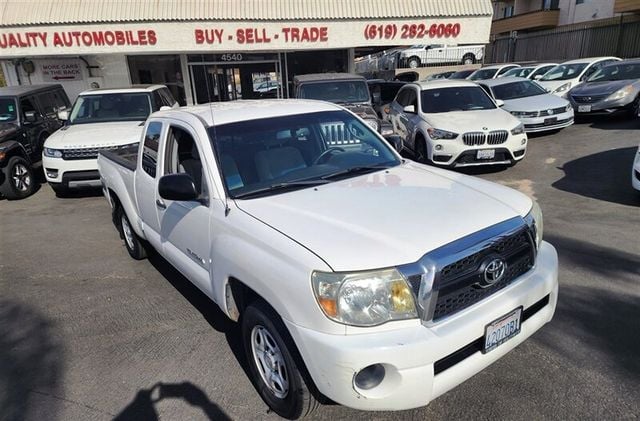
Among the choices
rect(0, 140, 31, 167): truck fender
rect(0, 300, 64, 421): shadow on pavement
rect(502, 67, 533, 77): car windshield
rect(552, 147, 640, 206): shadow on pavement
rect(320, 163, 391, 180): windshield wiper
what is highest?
rect(502, 67, 533, 77): car windshield

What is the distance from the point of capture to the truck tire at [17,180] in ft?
28.4

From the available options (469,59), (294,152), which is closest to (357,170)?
(294,152)

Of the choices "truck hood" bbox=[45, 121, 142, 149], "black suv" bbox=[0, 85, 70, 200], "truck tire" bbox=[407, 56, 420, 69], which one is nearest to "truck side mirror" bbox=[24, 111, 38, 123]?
"black suv" bbox=[0, 85, 70, 200]

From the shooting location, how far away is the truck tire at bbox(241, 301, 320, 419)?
244 cm

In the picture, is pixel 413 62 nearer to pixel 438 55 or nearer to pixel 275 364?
pixel 438 55

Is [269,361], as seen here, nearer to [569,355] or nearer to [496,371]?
[496,371]

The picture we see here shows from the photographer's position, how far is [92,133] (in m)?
8.32

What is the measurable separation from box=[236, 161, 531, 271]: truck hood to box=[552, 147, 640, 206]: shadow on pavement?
4.74 metres

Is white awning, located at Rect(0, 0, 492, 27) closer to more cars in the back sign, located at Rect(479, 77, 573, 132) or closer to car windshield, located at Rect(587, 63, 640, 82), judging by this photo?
car windshield, located at Rect(587, 63, 640, 82)


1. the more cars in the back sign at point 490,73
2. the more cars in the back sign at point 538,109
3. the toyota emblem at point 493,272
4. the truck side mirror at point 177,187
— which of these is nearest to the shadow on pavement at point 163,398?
the truck side mirror at point 177,187

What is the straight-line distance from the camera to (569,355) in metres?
Answer: 3.15

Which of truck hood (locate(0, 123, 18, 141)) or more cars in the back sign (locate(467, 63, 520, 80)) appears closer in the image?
truck hood (locate(0, 123, 18, 141))

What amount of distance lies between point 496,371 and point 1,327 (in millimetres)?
4265

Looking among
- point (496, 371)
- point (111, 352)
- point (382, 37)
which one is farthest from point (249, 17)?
point (496, 371)
